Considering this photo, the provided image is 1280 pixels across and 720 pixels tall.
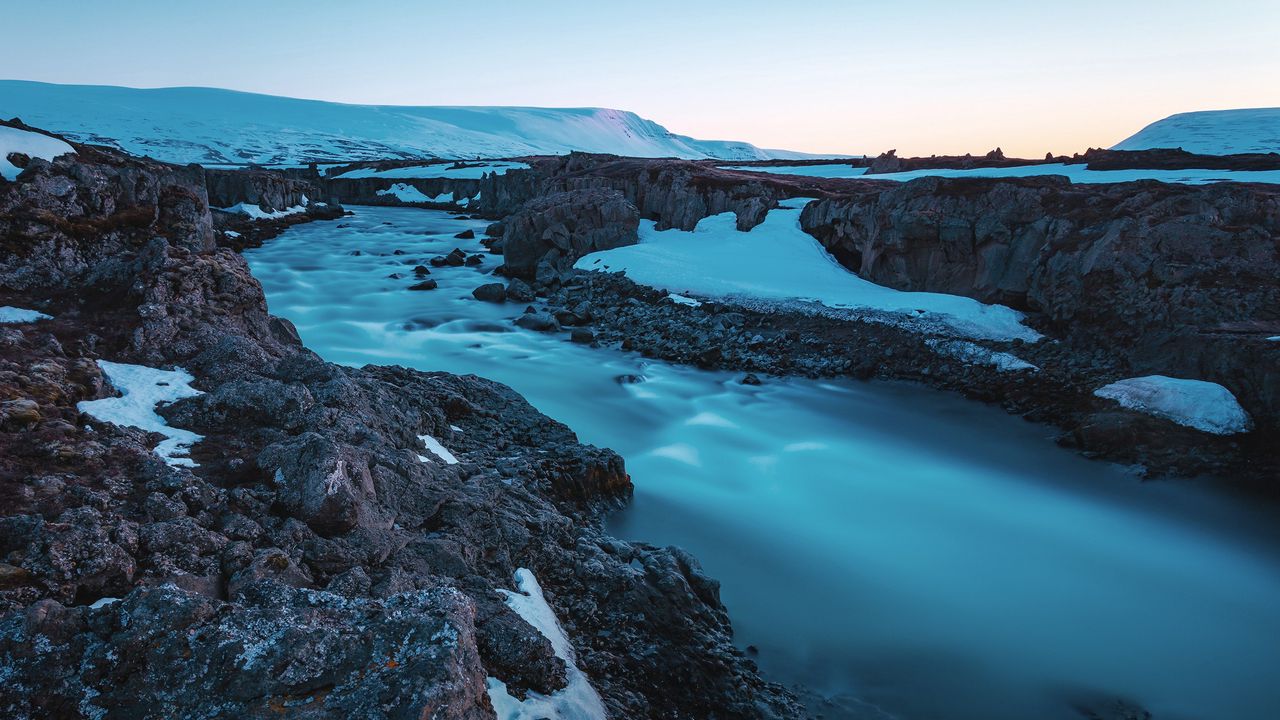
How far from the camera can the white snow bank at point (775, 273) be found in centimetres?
1970

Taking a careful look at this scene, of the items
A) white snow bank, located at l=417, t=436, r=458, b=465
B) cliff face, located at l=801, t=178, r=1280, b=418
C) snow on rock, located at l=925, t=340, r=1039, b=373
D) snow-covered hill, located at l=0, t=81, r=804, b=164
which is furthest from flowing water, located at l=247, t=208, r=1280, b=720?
snow-covered hill, located at l=0, t=81, r=804, b=164

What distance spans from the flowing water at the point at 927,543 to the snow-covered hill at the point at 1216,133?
45947mm

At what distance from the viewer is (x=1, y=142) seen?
31.3ft

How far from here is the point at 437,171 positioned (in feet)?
262

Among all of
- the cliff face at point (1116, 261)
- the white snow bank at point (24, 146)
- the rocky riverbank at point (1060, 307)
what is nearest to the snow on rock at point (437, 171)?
the rocky riverbank at point (1060, 307)

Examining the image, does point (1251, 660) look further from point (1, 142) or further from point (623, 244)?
point (623, 244)

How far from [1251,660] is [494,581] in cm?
883

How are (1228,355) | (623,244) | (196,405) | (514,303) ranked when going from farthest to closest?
(623,244)
(514,303)
(1228,355)
(196,405)

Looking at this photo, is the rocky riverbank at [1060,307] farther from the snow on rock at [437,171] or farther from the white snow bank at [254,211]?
the snow on rock at [437,171]

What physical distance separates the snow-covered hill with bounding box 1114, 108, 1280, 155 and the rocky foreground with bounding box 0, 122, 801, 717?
54.9 metres

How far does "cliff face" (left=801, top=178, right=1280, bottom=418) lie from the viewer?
14992 mm

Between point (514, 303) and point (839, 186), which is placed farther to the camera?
point (839, 186)

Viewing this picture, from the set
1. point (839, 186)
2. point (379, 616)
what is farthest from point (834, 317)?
point (839, 186)

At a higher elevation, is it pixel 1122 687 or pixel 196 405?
pixel 196 405
